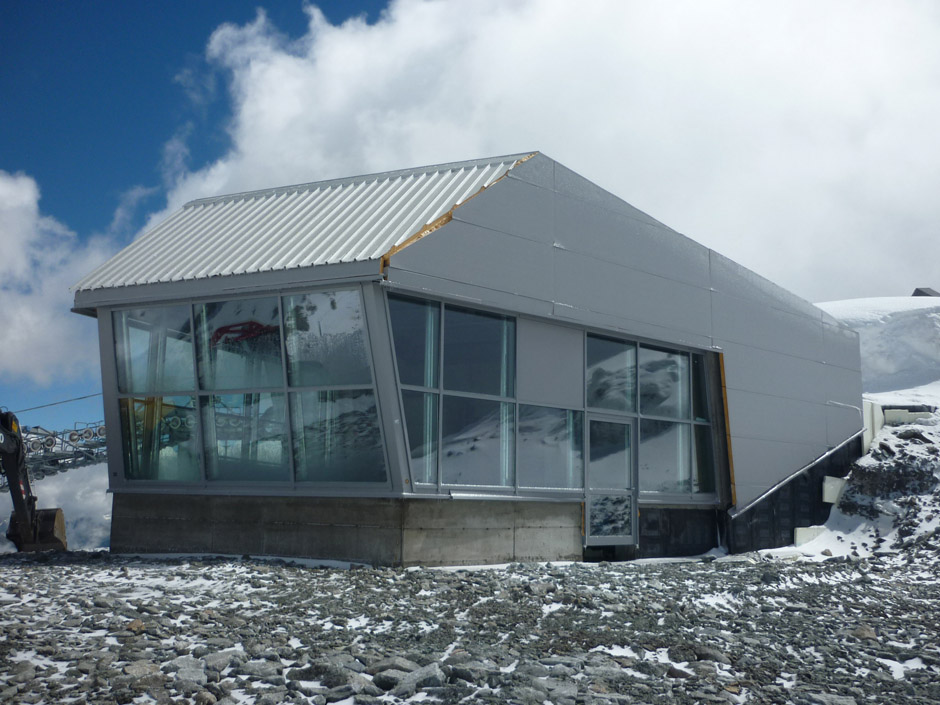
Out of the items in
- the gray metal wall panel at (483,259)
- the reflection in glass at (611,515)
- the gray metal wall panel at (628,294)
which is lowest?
the reflection in glass at (611,515)

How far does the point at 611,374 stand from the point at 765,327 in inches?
246

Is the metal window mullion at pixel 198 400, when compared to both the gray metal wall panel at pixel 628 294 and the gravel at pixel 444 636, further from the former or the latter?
the gray metal wall panel at pixel 628 294

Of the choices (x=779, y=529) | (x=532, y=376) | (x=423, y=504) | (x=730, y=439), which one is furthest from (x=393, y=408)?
(x=779, y=529)

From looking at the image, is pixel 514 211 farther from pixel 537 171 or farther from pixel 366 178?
pixel 366 178

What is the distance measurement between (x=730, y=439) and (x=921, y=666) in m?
10.6

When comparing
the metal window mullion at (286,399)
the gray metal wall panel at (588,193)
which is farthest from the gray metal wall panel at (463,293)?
the gray metal wall panel at (588,193)

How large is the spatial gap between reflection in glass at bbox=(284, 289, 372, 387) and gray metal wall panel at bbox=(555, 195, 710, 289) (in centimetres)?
483

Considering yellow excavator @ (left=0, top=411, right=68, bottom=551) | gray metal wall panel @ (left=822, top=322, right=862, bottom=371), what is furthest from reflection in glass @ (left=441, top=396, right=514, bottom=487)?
gray metal wall panel @ (left=822, top=322, right=862, bottom=371)

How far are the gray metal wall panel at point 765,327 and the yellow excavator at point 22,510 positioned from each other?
15.2 metres

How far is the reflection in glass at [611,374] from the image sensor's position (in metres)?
18.3

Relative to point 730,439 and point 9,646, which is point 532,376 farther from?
point 9,646

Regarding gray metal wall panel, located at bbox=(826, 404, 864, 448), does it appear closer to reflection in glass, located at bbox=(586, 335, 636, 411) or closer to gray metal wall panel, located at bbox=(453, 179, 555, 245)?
reflection in glass, located at bbox=(586, 335, 636, 411)

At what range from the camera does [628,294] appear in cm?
1884

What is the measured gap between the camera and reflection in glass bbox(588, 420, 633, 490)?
1825cm
